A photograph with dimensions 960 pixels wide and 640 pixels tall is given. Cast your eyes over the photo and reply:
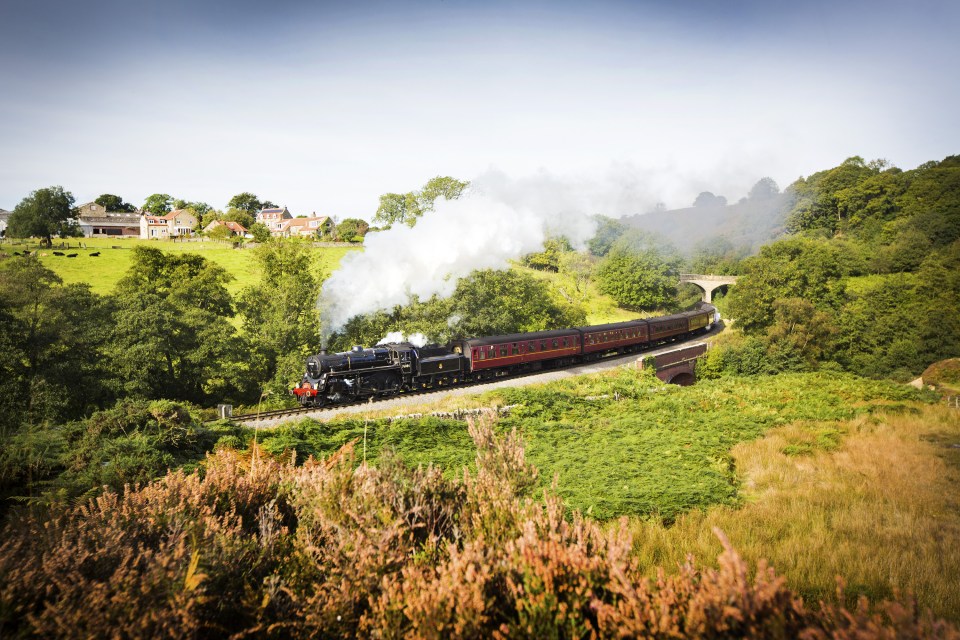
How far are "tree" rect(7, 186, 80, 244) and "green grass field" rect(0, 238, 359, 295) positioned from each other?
2.77 metres

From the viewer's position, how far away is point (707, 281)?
70.5 metres

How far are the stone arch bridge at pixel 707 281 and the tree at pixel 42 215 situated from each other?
92.0 m

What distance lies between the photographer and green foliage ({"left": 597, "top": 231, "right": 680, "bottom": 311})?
57.5m

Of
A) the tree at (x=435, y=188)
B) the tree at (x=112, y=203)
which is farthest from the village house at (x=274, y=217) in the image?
the tree at (x=435, y=188)

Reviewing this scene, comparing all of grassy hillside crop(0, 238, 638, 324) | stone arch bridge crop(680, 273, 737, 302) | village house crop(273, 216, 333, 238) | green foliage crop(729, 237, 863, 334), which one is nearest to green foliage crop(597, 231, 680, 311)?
grassy hillside crop(0, 238, 638, 324)

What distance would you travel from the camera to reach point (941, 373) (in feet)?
112

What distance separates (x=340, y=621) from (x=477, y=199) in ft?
71.9

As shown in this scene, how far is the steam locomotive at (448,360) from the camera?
21875mm

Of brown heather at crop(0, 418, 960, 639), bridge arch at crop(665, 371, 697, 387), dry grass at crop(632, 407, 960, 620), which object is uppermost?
brown heather at crop(0, 418, 960, 639)

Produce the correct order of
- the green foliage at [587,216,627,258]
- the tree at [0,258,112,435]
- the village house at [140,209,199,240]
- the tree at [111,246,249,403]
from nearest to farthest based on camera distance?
the tree at [0,258,112,435] < the tree at [111,246,249,403] < the green foliage at [587,216,627,258] < the village house at [140,209,199,240]

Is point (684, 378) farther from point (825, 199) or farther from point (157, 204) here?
point (157, 204)

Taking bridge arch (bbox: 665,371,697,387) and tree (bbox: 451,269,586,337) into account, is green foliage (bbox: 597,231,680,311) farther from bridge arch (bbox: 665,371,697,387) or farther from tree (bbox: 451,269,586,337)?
bridge arch (bbox: 665,371,697,387)

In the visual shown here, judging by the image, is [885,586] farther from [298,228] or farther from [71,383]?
[298,228]

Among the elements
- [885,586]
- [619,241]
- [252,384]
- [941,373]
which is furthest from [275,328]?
[941,373]
